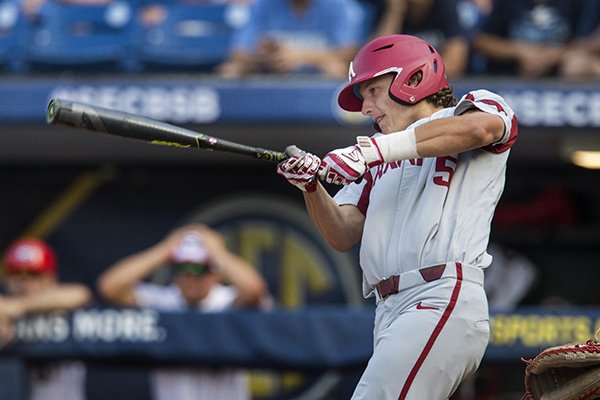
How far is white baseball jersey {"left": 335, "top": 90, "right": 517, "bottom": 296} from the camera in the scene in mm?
3773

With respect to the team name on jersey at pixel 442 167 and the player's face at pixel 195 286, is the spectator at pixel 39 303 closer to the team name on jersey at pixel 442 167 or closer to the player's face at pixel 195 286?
the player's face at pixel 195 286

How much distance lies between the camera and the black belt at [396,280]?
148 inches

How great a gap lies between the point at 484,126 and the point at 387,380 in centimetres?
81

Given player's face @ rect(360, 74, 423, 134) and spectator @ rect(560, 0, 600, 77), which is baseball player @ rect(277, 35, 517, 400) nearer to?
player's face @ rect(360, 74, 423, 134)

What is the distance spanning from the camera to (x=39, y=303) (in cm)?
631

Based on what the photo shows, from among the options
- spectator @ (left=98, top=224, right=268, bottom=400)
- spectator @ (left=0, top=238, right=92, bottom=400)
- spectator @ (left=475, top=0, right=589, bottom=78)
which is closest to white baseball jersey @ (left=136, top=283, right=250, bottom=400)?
spectator @ (left=98, top=224, right=268, bottom=400)

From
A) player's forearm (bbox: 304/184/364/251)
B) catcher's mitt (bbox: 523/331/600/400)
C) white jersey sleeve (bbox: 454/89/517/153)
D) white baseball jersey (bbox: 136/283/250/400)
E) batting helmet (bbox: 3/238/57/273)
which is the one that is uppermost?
batting helmet (bbox: 3/238/57/273)

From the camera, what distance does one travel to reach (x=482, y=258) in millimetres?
3840

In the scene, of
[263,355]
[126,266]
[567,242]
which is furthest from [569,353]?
[567,242]

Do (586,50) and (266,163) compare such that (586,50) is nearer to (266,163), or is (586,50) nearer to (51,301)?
(266,163)

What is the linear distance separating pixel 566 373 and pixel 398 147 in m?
0.95

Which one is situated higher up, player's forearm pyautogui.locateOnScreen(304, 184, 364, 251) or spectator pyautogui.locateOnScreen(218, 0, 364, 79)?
spectator pyautogui.locateOnScreen(218, 0, 364, 79)

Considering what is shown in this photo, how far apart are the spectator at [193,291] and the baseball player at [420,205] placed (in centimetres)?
254

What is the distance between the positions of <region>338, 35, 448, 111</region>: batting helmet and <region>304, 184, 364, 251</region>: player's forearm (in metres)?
0.39
